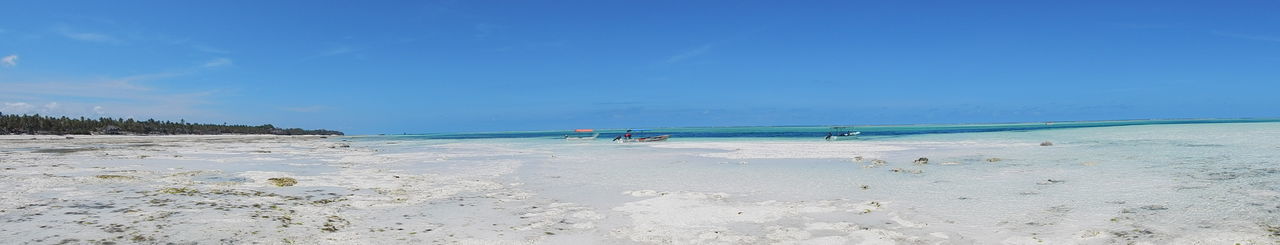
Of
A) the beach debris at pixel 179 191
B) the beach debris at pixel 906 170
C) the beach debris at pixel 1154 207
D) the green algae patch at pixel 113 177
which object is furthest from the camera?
the beach debris at pixel 906 170

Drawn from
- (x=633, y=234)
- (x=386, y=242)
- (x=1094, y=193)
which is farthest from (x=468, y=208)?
(x=1094, y=193)

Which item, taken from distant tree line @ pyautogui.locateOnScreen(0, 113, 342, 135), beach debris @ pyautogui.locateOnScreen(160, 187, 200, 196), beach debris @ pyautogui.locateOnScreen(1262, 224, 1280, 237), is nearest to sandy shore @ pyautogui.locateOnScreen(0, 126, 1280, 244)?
beach debris @ pyautogui.locateOnScreen(1262, 224, 1280, 237)

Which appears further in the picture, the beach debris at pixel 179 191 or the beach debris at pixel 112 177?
the beach debris at pixel 112 177

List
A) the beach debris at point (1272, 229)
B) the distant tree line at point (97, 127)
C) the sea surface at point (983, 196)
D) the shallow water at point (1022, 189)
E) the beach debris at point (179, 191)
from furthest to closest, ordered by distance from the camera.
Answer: the distant tree line at point (97, 127) < the beach debris at point (179, 191) < the shallow water at point (1022, 189) < the sea surface at point (983, 196) < the beach debris at point (1272, 229)

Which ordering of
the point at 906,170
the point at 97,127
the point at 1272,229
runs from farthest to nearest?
the point at 97,127 → the point at 906,170 → the point at 1272,229

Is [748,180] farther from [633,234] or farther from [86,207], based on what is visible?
[86,207]

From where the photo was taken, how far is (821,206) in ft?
39.9

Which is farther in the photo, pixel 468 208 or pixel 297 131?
pixel 297 131

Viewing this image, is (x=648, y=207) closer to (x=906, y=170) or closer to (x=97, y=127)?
(x=906, y=170)

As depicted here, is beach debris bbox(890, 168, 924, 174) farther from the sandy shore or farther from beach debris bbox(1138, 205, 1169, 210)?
beach debris bbox(1138, 205, 1169, 210)

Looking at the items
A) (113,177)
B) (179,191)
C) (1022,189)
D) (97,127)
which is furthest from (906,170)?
(97,127)

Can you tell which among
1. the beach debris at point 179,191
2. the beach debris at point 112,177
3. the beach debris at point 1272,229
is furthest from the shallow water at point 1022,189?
the beach debris at point 112,177

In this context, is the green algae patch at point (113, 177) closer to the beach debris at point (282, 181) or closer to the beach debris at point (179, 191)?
the beach debris at point (282, 181)

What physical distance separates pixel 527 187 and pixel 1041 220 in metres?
11.6
